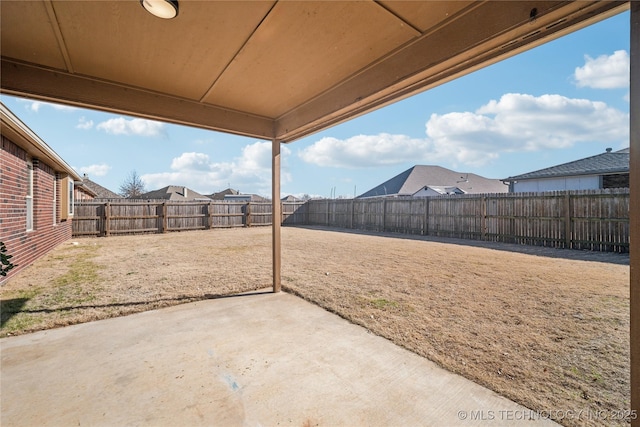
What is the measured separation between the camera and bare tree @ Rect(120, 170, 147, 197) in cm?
3444

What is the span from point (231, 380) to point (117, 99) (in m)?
2.85

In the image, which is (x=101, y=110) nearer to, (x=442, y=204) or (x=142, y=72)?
(x=142, y=72)

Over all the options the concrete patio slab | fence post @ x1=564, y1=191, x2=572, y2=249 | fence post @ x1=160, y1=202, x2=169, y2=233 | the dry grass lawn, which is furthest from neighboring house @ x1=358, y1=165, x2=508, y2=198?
the concrete patio slab

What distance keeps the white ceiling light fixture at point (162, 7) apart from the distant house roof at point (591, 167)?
15.5 m

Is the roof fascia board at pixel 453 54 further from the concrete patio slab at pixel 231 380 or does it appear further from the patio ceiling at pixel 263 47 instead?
the concrete patio slab at pixel 231 380

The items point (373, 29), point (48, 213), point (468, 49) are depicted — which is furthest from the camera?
point (48, 213)

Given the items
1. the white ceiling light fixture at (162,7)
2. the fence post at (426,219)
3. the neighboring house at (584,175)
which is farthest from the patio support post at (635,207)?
the neighboring house at (584,175)

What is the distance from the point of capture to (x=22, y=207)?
5.20 m

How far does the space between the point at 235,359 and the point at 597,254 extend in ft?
31.4

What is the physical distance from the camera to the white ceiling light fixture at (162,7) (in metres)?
1.66

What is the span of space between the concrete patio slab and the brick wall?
2.98 meters

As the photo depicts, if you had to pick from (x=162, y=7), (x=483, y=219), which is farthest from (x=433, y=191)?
(x=162, y=7)

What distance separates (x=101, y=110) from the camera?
286cm

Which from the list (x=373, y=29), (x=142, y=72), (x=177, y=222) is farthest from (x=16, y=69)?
(x=177, y=222)
